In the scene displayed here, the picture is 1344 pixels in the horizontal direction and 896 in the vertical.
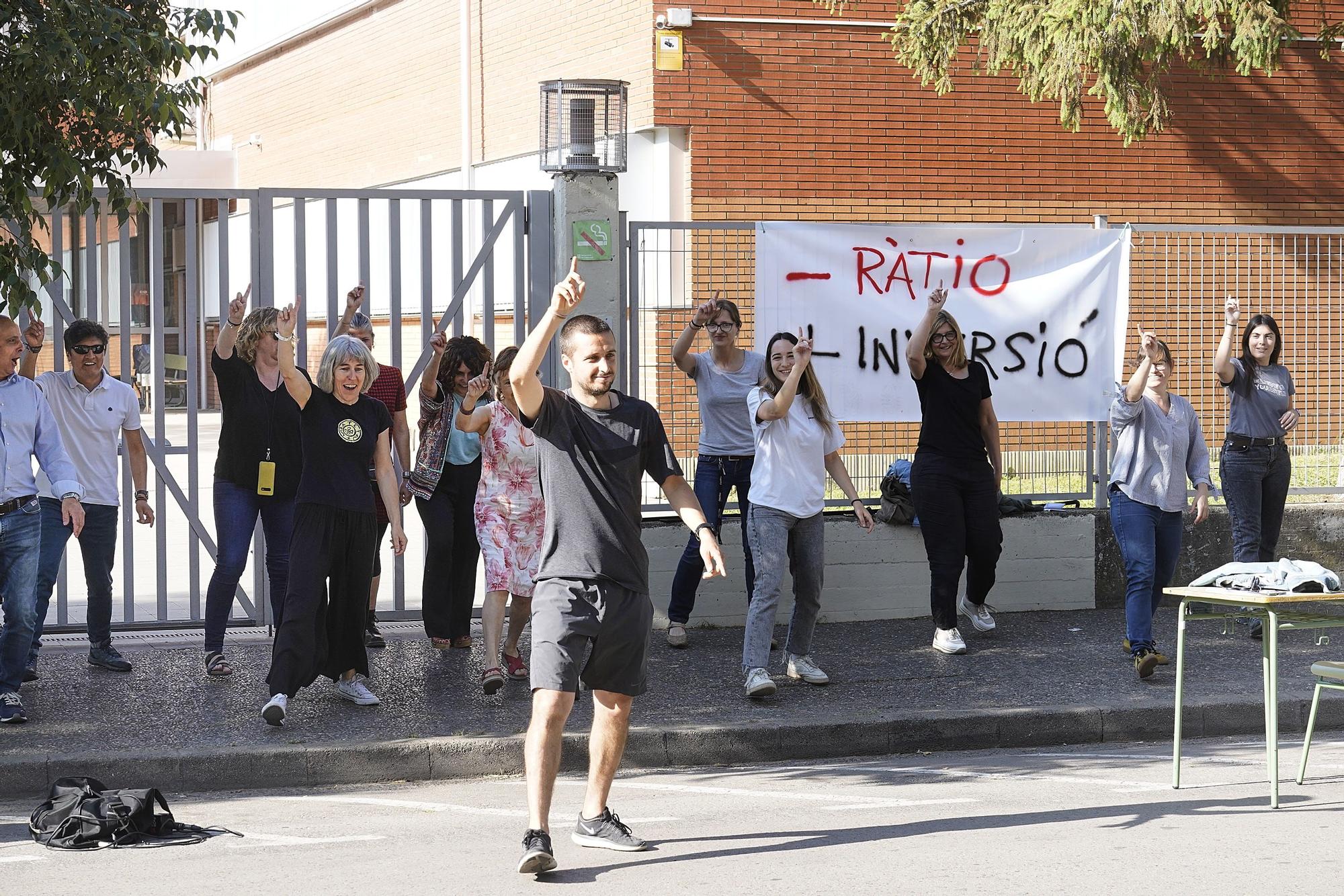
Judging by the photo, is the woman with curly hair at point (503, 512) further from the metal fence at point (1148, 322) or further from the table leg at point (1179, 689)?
the table leg at point (1179, 689)

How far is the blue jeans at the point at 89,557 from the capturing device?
7734mm

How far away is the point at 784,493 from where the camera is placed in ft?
25.0

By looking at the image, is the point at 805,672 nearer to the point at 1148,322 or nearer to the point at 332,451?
the point at 332,451

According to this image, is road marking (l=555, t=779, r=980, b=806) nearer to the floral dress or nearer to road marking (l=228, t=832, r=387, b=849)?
road marking (l=228, t=832, r=387, b=849)

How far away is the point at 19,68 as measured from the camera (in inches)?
253

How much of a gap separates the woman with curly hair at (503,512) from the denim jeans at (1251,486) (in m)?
4.44

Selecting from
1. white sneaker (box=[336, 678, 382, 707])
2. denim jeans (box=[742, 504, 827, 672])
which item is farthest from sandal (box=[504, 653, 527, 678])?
denim jeans (box=[742, 504, 827, 672])

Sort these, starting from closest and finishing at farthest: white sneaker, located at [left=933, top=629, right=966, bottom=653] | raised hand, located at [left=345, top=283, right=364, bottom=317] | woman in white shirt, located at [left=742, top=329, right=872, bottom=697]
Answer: woman in white shirt, located at [left=742, top=329, right=872, bottom=697] → raised hand, located at [left=345, top=283, right=364, bottom=317] → white sneaker, located at [left=933, top=629, right=966, bottom=653]

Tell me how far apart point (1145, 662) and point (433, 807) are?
395 centimetres

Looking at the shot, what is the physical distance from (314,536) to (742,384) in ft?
9.47

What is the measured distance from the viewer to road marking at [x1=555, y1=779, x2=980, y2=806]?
613cm

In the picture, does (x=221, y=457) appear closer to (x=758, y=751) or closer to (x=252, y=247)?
(x=252, y=247)

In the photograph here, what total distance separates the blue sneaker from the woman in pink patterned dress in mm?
2129

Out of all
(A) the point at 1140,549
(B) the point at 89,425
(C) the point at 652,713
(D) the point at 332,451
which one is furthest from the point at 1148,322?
(B) the point at 89,425
